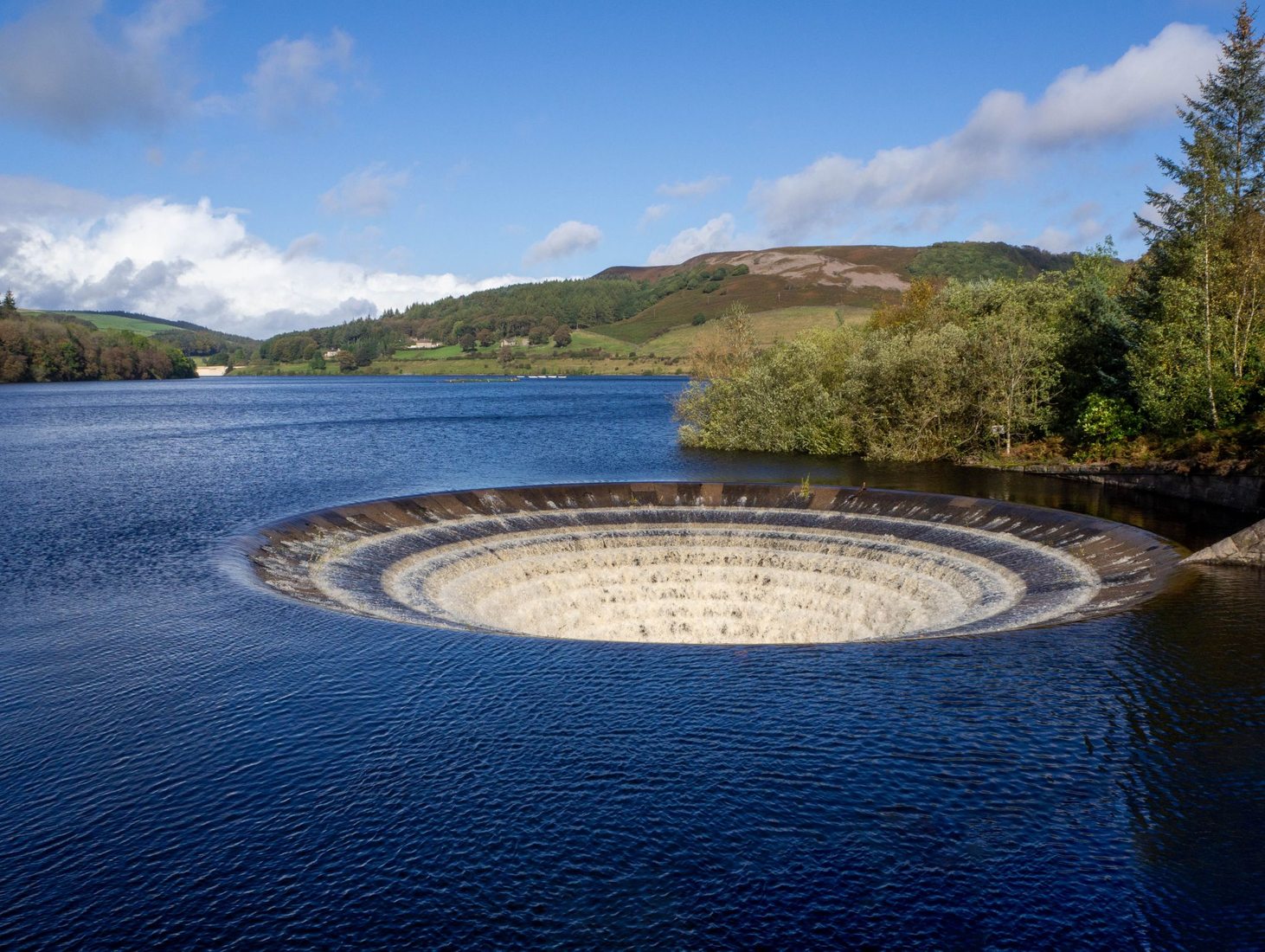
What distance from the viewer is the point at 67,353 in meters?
157

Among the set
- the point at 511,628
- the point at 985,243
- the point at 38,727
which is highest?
the point at 985,243

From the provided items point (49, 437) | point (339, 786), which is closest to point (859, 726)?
point (339, 786)

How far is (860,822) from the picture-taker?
11578 mm

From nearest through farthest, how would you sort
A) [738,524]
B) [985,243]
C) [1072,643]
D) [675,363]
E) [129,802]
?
[129,802] → [1072,643] → [738,524] → [675,363] → [985,243]

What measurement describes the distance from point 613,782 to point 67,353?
17780 centimetres

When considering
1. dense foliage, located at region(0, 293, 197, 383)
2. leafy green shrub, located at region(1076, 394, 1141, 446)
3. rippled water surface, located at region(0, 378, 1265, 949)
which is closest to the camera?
rippled water surface, located at region(0, 378, 1265, 949)

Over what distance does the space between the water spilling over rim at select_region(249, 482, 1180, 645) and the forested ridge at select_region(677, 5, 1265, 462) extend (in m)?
15.0

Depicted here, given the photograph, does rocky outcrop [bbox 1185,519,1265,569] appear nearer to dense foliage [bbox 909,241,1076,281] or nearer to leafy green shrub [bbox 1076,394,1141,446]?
leafy green shrub [bbox 1076,394,1141,446]

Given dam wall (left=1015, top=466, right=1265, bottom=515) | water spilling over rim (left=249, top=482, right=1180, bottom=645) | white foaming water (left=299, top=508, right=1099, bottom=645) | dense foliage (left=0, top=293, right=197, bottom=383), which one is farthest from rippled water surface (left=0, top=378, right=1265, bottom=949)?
dense foliage (left=0, top=293, right=197, bottom=383)

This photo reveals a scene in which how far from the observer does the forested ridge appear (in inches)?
1551

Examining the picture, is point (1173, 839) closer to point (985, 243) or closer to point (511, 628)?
point (511, 628)

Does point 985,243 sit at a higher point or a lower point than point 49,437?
higher

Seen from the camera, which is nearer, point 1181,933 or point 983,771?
point 1181,933

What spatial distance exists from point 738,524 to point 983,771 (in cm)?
1941
